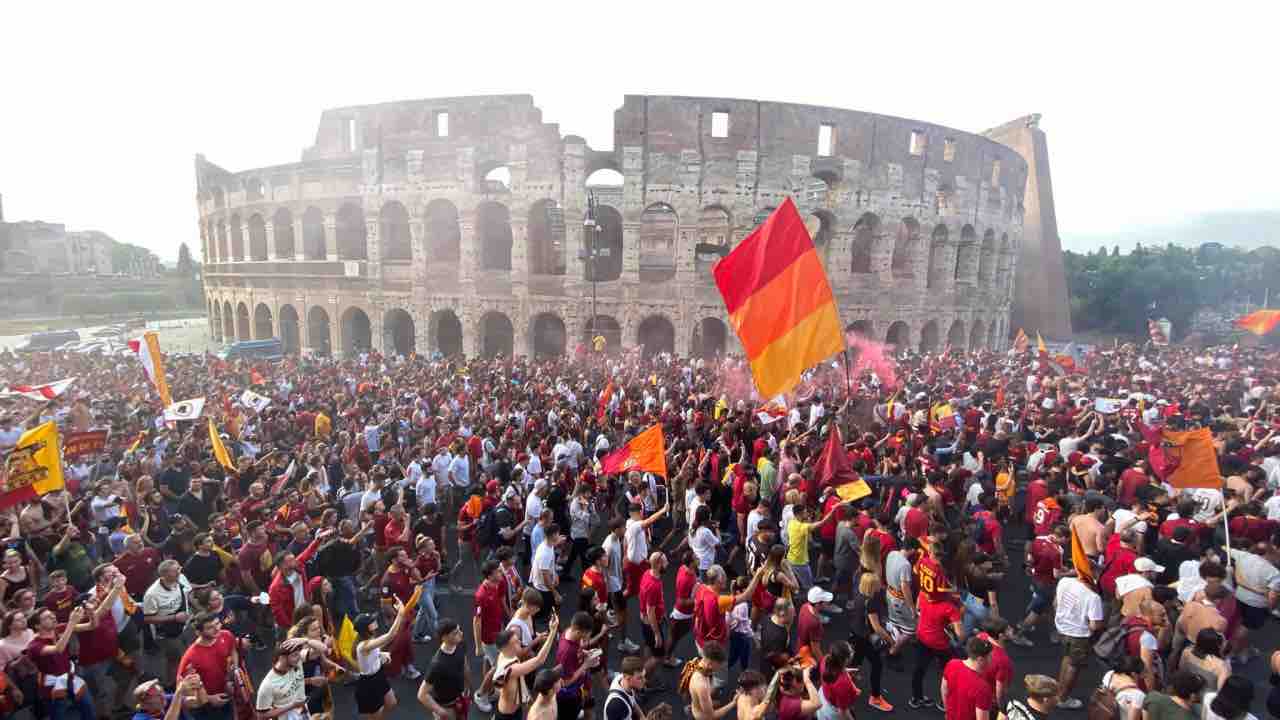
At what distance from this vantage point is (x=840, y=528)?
795cm

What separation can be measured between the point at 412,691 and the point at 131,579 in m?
3.21

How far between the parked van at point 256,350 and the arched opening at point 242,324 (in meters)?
4.71

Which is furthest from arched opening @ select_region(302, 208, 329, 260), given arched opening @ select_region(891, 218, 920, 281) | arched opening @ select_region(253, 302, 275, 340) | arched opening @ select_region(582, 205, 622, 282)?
arched opening @ select_region(891, 218, 920, 281)

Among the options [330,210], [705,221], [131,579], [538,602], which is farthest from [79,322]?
[538,602]

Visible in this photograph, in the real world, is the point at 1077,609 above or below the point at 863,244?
below

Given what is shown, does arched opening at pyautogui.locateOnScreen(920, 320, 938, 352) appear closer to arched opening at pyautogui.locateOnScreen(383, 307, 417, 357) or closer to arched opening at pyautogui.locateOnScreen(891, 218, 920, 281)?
arched opening at pyautogui.locateOnScreen(891, 218, 920, 281)

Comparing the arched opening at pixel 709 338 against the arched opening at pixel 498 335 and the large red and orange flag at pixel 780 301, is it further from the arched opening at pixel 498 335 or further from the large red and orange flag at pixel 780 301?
the large red and orange flag at pixel 780 301

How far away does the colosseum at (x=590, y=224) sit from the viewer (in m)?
27.1

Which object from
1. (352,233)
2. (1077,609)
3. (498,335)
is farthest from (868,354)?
(352,233)

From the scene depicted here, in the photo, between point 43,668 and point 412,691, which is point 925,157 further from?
point 43,668

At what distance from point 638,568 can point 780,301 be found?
3742mm

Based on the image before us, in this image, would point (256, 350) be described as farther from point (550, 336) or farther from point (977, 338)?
point (977, 338)

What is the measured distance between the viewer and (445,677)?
5137 millimetres

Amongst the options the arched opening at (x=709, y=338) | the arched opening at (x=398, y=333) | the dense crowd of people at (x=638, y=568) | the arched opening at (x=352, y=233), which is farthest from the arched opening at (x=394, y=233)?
the dense crowd of people at (x=638, y=568)
